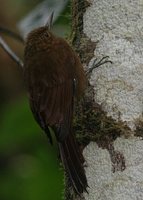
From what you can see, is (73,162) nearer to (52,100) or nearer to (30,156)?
(52,100)

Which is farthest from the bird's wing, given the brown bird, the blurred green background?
the blurred green background

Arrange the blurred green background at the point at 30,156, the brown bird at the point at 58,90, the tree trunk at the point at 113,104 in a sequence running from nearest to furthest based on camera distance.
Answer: the tree trunk at the point at 113,104
the brown bird at the point at 58,90
the blurred green background at the point at 30,156

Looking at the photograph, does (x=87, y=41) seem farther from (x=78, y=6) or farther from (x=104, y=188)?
(x=104, y=188)

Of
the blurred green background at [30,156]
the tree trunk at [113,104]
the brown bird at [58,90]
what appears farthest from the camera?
the blurred green background at [30,156]

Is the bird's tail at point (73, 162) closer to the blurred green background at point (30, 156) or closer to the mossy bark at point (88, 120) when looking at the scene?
the mossy bark at point (88, 120)

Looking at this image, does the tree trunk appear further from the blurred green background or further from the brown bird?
the blurred green background

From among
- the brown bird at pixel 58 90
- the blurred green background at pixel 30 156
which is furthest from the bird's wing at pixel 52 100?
the blurred green background at pixel 30 156
